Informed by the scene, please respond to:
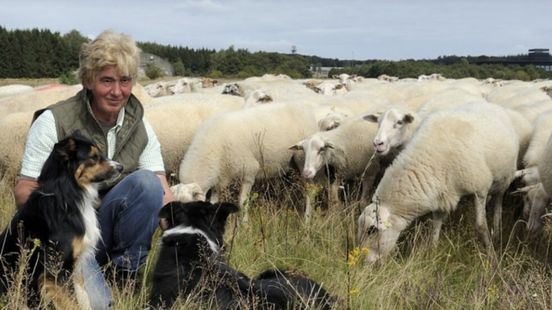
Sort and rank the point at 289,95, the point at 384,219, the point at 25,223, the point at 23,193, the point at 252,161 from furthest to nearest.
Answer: the point at 289,95 < the point at 252,161 < the point at 384,219 < the point at 23,193 < the point at 25,223

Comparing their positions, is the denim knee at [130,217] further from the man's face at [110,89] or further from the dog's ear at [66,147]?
the dog's ear at [66,147]

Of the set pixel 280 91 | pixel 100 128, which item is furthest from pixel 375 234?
pixel 280 91

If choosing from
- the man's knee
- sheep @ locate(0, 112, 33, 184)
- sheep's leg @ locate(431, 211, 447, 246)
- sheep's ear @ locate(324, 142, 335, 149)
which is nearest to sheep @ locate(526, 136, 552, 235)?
sheep's leg @ locate(431, 211, 447, 246)

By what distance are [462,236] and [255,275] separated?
2475 mm

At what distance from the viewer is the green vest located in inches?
140

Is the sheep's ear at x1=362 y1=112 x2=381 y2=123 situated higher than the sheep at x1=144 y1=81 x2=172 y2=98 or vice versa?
the sheep's ear at x1=362 y1=112 x2=381 y2=123

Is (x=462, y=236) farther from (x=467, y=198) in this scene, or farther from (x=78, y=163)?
(x=78, y=163)

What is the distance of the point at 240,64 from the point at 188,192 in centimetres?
5058

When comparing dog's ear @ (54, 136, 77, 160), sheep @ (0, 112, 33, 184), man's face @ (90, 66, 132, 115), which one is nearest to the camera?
dog's ear @ (54, 136, 77, 160)

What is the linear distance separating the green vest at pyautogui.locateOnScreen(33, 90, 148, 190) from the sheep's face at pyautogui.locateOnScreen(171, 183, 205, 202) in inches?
77.4

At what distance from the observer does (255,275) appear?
4066 millimetres

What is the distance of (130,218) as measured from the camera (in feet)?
12.6

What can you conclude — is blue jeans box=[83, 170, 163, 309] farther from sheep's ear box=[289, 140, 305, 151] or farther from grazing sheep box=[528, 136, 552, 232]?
grazing sheep box=[528, 136, 552, 232]

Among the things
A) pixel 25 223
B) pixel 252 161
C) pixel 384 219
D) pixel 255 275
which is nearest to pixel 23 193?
pixel 25 223
